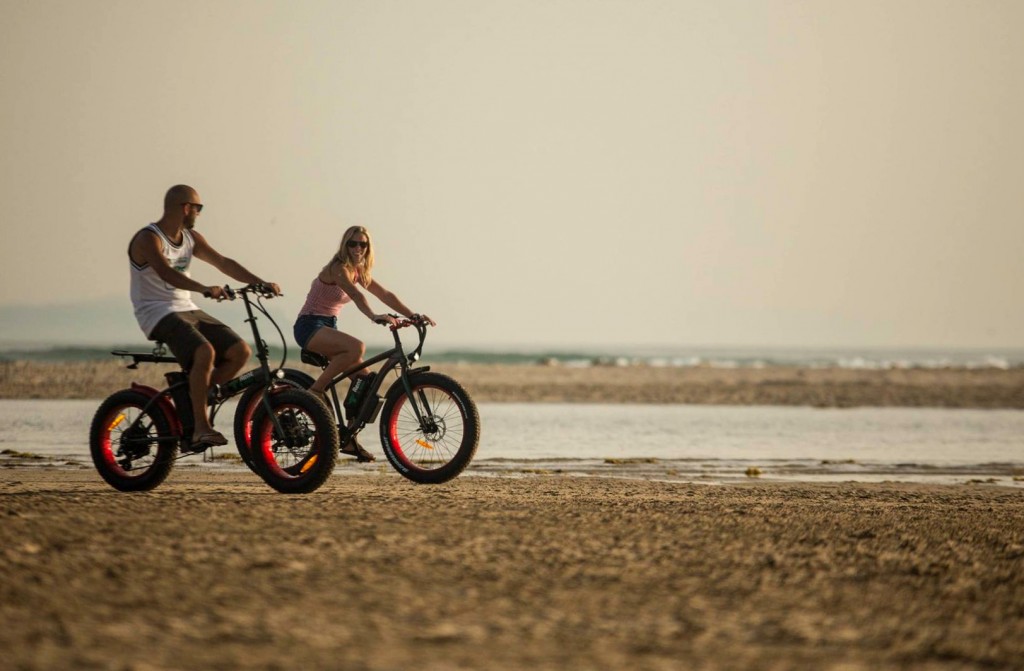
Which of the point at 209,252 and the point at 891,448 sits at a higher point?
the point at 209,252

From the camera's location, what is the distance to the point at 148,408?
8.84 metres

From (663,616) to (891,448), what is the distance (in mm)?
14876

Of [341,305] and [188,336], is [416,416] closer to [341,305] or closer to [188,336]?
[341,305]

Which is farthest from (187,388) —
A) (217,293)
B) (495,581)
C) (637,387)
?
A: (637,387)

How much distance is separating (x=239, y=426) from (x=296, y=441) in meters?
0.54

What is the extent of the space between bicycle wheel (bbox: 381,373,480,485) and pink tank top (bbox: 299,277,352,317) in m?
0.87

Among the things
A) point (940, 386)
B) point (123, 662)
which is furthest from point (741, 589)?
point (940, 386)

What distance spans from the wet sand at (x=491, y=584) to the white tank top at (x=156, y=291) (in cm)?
135

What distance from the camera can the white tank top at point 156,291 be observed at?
852cm

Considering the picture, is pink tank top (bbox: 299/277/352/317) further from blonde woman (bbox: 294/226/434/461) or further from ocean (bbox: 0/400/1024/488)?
ocean (bbox: 0/400/1024/488)

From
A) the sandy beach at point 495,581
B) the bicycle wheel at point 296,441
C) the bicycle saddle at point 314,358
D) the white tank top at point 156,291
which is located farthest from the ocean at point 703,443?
the sandy beach at point 495,581

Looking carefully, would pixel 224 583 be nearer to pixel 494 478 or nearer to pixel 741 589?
pixel 741 589

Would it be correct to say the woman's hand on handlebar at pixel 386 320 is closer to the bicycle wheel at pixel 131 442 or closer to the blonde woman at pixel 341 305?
the blonde woman at pixel 341 305

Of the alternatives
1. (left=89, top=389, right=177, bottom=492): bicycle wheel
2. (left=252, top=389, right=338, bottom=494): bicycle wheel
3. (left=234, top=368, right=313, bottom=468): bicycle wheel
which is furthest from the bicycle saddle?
(left=89, top=389, right=177, bottom=492): bicycle wheel
